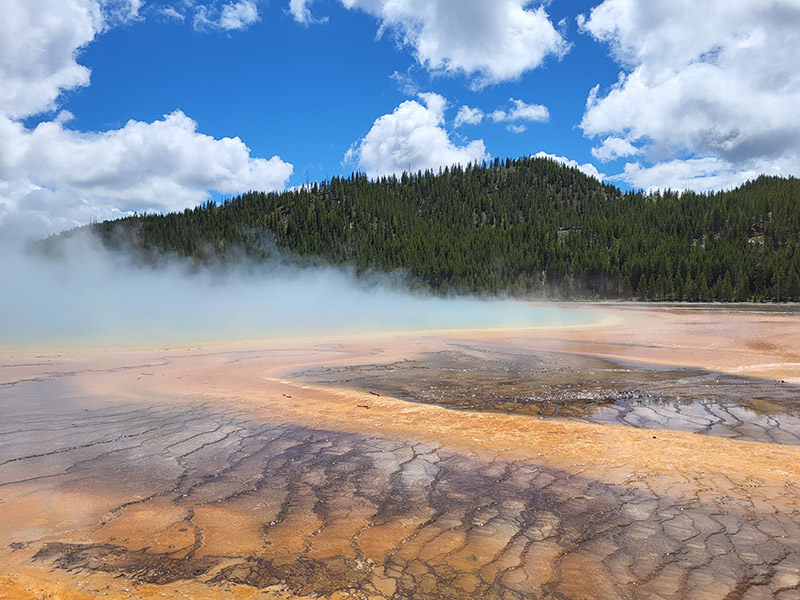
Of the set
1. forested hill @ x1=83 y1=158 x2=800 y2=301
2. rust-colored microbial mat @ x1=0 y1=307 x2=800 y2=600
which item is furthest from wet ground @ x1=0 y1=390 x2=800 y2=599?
forested hill @ x1=83 y1=158 x2=800 y2=301

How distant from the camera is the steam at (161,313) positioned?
1099 inches

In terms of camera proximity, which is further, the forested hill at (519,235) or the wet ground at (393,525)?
the forested hill at (519,235)

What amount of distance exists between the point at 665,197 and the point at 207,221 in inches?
5328

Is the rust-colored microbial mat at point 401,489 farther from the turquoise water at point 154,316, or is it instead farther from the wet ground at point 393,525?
the turquoise water at point 154,316

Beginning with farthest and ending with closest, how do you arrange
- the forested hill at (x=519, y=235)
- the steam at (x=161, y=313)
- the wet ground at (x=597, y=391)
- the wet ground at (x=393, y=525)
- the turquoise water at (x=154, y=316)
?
the forested hill at (x=519, y=235), the steam at (x=161, y=313), the turquoise water at (x=154, y=316), the wet ground at (x=597, y=391), the wet ground at (x=393, y=525)

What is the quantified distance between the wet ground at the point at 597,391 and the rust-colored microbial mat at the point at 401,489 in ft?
0.34

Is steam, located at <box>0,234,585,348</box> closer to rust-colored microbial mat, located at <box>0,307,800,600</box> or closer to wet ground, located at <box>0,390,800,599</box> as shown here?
rust-colored microbial mat, located at <box>0,307,800,600</box>

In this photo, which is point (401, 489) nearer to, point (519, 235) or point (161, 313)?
point (161, 313)

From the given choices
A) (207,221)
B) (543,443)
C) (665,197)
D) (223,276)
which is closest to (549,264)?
(665,197)

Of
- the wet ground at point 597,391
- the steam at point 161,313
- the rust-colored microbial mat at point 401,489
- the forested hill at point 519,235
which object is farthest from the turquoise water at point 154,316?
the forested hill at point 519,235

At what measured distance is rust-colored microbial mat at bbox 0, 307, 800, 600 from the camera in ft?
13.2

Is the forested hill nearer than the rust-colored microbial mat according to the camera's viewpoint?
No

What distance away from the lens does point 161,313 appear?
139 feet

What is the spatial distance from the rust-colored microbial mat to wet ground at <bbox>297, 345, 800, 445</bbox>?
10cm
